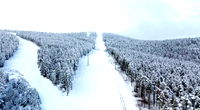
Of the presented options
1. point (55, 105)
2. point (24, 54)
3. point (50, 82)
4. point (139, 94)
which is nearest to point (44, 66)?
point (50, 82)

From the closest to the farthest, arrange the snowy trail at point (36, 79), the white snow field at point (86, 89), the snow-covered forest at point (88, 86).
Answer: the snow-covered forest at point (88, 86), the snowy trail at point (36, 79), the white snow field at point (86, 89)

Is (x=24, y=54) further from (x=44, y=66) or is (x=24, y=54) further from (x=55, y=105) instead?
(x=55, y=105)

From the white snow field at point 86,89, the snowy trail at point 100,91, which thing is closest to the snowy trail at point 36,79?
the white snow field at point 86,89

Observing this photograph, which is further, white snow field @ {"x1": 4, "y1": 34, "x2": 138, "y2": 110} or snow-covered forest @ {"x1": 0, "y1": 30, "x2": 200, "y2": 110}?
white snow field @ {"x1": 4, "y1": 34, "x2": 138, "y2": 110}

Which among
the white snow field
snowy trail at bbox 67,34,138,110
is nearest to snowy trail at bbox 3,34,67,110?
the white snow field

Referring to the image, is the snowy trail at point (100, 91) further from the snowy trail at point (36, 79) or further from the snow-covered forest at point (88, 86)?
the snowy trail at point (36, 79)

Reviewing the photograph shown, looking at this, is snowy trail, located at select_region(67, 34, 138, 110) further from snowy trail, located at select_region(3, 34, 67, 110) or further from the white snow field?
snowy trail, located at select_region(3, 34, 67, 110)

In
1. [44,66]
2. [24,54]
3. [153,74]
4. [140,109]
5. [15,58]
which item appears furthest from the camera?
[24,54]

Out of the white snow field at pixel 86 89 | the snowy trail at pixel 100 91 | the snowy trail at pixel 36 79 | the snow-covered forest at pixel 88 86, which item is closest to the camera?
the snow-covered forest at pixel 88 86
